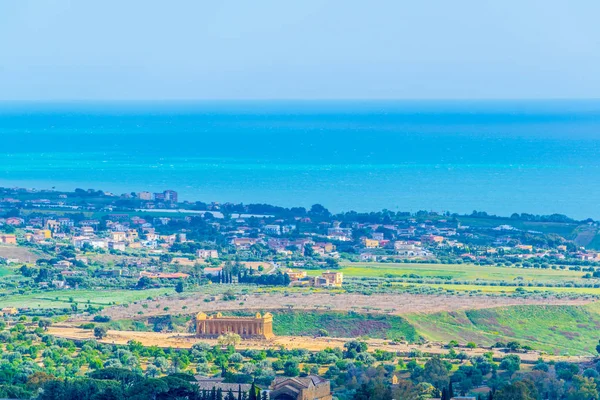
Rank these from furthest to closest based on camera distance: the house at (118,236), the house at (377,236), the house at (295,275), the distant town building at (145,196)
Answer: the distant town building at (145,196), the house at (377,236), the house at (118,236), the house at (295,275)

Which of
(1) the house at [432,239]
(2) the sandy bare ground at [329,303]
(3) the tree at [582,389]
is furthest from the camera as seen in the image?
(1) the house at [432,239]

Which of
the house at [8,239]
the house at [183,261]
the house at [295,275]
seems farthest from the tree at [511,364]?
the house at [8,239]

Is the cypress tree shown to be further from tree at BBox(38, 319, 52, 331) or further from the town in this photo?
tree at BBox(38, 319, 52, 331)

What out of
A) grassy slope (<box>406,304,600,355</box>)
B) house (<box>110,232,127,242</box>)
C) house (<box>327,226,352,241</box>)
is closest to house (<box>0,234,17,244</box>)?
house (<box>110,232,127,242</box>)

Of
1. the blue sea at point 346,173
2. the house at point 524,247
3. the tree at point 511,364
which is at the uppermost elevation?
A: the blue sea at point 346,173

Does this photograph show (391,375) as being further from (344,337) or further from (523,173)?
(523,173)

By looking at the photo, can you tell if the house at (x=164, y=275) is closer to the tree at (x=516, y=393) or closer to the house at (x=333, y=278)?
the house at (x=333, y=278)

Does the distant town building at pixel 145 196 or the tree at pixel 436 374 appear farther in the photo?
the distant town building at pixel 145 196
